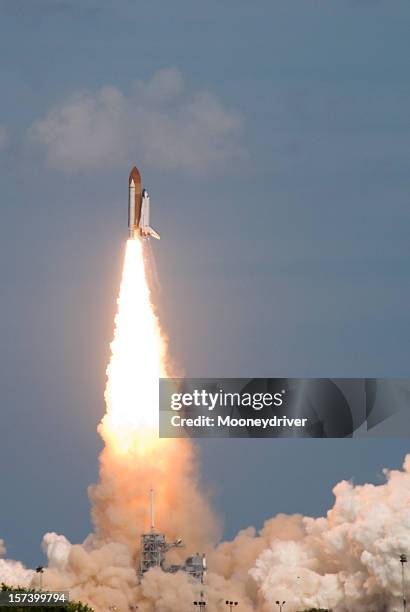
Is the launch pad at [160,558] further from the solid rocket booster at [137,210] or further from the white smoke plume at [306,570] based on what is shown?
the solid rocket booster at [137,210]

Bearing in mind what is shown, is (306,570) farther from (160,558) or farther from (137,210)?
(137,210)

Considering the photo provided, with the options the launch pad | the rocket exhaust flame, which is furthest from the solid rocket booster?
the launch pad

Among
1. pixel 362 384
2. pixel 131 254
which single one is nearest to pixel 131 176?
pixel 131 254

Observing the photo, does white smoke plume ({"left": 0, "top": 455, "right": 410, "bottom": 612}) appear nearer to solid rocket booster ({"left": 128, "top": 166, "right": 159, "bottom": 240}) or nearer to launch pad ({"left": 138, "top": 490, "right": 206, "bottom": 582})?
launch pad ({"left": 138, "top": 490, "right": 206, "bottom": 582})

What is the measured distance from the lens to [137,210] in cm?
17375

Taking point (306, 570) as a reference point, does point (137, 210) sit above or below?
above

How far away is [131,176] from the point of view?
17312 centimetres

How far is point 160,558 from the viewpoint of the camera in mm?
175875

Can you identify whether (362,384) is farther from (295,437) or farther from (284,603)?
(284,603)

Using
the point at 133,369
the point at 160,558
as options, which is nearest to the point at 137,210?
the point at 133,369

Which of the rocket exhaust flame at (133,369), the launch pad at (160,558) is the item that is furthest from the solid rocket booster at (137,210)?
the launch pad at (160,558)

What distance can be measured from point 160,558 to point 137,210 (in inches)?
962

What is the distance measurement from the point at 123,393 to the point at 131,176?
1540 centimetres

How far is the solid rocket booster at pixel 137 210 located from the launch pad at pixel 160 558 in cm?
1873
